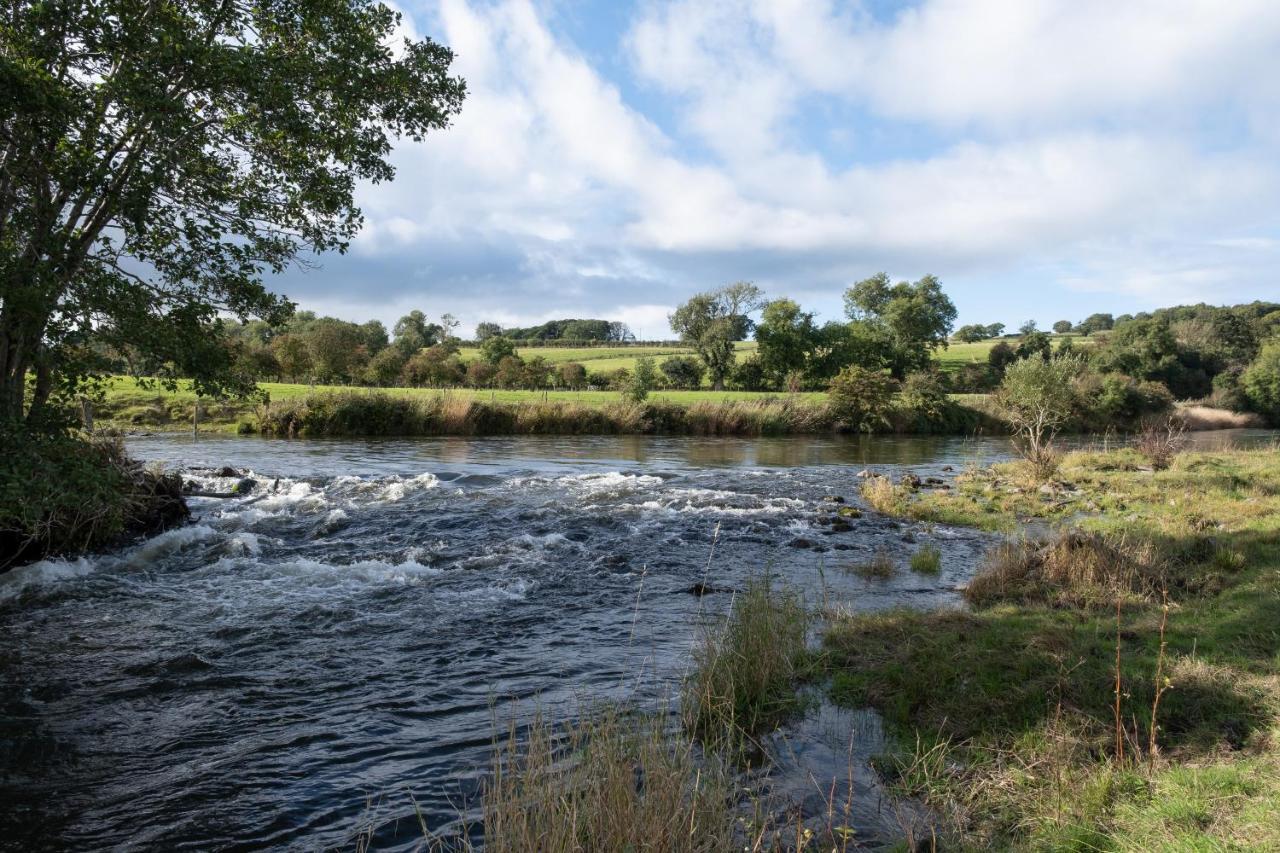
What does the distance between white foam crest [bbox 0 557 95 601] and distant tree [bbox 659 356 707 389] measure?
70.8m

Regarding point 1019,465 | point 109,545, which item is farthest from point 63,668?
point 1019,465

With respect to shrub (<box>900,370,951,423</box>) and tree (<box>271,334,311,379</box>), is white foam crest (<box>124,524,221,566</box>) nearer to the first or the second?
tree (<box>271,334,311,379</box>)

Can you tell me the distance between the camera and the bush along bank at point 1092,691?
4.79m

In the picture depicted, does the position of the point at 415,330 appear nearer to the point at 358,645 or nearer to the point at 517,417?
the point at 517,417

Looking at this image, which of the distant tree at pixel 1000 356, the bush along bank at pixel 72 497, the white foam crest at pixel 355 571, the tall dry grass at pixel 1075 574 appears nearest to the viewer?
the bush along bank at pixel 72 497

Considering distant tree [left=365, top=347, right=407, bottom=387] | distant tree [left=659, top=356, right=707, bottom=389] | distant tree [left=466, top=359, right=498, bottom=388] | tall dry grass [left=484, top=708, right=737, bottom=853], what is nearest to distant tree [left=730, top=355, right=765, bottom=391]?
distant tree [left=659, top=356, right=707, bottom=389]

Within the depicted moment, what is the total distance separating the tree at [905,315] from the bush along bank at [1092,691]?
79929 mm

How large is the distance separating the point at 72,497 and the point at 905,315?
315ft

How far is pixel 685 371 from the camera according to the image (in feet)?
275

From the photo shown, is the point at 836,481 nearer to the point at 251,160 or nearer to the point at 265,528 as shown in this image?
the point at 265,528

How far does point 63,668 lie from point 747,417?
43.1 meters

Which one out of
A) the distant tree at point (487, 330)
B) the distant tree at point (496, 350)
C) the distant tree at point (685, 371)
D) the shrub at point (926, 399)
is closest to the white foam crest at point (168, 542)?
the shrub at point (926, 399)

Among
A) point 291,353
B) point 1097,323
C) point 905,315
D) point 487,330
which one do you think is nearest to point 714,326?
point 905,315

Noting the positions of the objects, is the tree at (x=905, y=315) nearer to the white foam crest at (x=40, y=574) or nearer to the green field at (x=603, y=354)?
the green field at (x=603, y=354)
